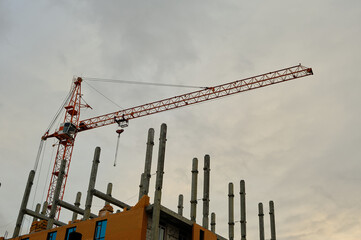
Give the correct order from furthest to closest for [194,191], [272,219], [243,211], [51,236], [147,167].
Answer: [272,219] → [243,211] → [194,191] → [51,236] → [147,167]

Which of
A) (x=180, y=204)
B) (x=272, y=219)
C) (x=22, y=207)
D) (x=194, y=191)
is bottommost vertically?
(x=22, y=207)

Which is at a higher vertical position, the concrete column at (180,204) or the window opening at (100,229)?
the concrete column at (180,204)

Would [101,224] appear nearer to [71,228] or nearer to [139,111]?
[71,228]

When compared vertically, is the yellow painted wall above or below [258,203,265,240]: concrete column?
below

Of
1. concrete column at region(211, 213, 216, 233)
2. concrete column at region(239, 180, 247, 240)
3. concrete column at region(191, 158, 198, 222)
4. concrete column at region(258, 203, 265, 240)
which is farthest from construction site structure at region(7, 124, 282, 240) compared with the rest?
concrete column at region(258, 203, 265, 240)

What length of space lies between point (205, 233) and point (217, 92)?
146 feet

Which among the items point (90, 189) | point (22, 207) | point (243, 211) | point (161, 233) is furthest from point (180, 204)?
point (22, 207)

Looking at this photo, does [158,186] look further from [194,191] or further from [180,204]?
[180,204]

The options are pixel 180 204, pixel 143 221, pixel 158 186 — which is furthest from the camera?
pixel 180 204

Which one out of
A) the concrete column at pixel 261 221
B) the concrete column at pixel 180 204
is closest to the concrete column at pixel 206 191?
the concrete column at pixel 180 204

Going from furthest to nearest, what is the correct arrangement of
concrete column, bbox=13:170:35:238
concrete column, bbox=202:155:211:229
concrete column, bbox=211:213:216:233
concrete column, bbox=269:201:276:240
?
concrete column, bbox=269:201:276:240 < concrete column, bbox=211:213:216:233 < concrete column, bbox=13:170:35:238 < concrete column, bbox=202:155:211:229

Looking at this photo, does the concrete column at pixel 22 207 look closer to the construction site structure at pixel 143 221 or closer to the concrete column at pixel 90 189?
the construction site structure at pixel 143 221

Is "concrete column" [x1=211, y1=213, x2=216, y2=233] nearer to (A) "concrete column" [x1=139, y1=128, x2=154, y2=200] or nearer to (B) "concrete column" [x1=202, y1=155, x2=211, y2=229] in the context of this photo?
(B) "concrete column" [x1=202, y1=155, x2=211, y2=229]

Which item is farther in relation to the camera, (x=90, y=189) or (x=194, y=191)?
(x=194, y=191)
